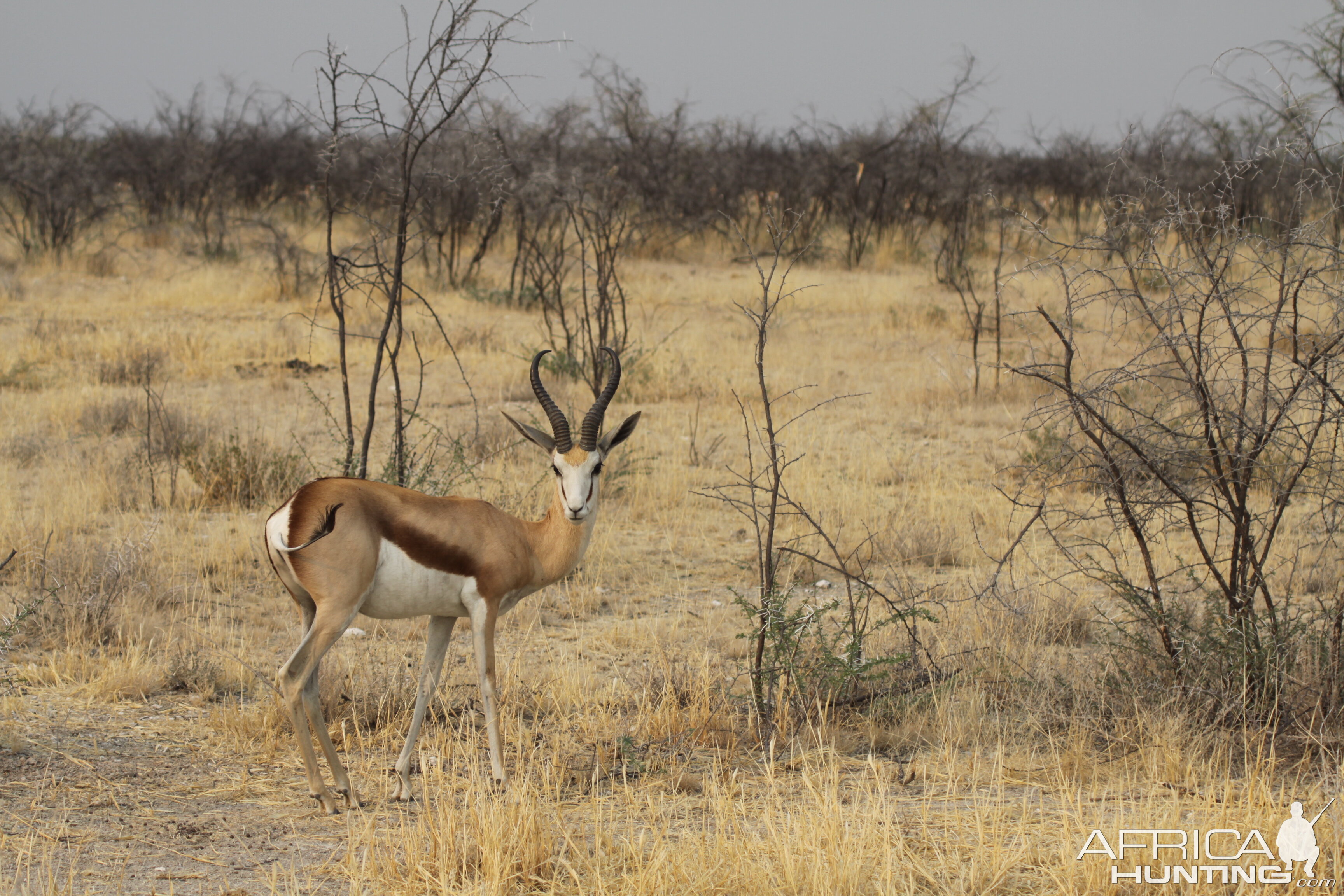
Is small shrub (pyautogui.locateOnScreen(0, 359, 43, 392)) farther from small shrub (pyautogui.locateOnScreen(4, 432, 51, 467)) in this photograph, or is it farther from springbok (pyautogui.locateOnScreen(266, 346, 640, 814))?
springbok (pyautogui.locateOnScreen(266, 346, 640, 814))

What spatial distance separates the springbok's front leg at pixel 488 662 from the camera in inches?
156

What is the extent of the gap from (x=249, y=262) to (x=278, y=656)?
14253 millimetres

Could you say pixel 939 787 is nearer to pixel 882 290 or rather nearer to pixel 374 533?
pixel 374 533

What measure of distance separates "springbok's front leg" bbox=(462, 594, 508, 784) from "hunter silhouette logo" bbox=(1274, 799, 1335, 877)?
2381 millimetres

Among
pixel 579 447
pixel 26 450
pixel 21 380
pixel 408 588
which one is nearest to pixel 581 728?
pixel 408 588

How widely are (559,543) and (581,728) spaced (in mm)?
806

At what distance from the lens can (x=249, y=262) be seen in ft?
59.6

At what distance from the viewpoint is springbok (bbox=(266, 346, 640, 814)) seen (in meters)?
3.66

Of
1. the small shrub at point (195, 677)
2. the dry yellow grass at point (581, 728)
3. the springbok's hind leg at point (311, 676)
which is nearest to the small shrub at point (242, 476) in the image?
the dry yellow grass at point (581, 728)

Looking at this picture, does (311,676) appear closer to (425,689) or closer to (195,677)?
(425,689)

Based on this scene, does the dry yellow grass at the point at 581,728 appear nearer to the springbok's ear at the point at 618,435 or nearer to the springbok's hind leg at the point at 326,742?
the springbok's hind leg at the point at 326,742

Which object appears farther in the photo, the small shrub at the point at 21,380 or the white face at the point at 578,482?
the small shrub at the point at 21,380

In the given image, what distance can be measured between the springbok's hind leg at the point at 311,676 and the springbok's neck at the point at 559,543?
753 mm

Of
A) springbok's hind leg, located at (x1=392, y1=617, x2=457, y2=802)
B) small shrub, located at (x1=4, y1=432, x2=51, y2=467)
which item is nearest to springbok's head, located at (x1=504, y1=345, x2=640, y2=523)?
springbok's hind leg, located at (x1=392, y1=617, x2=457, y2=802)
